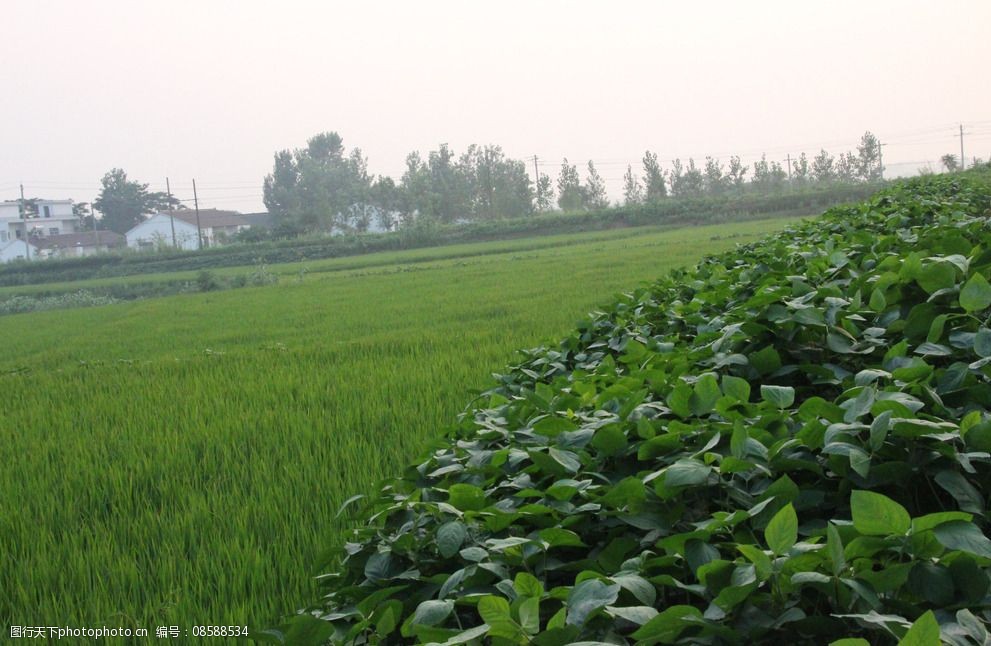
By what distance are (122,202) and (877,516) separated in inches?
2795

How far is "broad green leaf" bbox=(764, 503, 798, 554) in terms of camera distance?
2.94 ft

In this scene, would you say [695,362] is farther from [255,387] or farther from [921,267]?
[255,387]

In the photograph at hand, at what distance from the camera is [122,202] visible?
2539 inches

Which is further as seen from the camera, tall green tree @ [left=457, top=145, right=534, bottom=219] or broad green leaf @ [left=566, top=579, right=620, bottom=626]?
tall green tree @ [left=457, top=145, right=534, bottom=219]

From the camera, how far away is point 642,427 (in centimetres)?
138

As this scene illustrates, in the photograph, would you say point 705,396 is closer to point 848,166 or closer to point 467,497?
point 467,497

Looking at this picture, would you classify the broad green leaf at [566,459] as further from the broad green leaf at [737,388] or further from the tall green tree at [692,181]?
the tall green tree at [692,181]

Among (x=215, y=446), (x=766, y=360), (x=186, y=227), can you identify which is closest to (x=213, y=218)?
(x=186, y=227)

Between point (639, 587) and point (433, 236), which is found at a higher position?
point (433, 236)

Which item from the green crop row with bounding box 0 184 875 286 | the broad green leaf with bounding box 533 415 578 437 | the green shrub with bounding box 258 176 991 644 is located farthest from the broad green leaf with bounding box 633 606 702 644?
the green crop row with bounding box 0 184 875 286

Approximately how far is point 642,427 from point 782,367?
596mm

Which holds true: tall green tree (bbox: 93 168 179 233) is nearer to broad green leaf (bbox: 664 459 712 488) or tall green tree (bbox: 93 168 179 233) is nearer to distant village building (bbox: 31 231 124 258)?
distant village building (bbox: 31 231 124 258)

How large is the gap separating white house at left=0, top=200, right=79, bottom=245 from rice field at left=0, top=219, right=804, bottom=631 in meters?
56.0

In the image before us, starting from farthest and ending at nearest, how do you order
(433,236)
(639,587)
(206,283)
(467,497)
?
(433,236) < (206,283) < (467,497) < (639,587)
